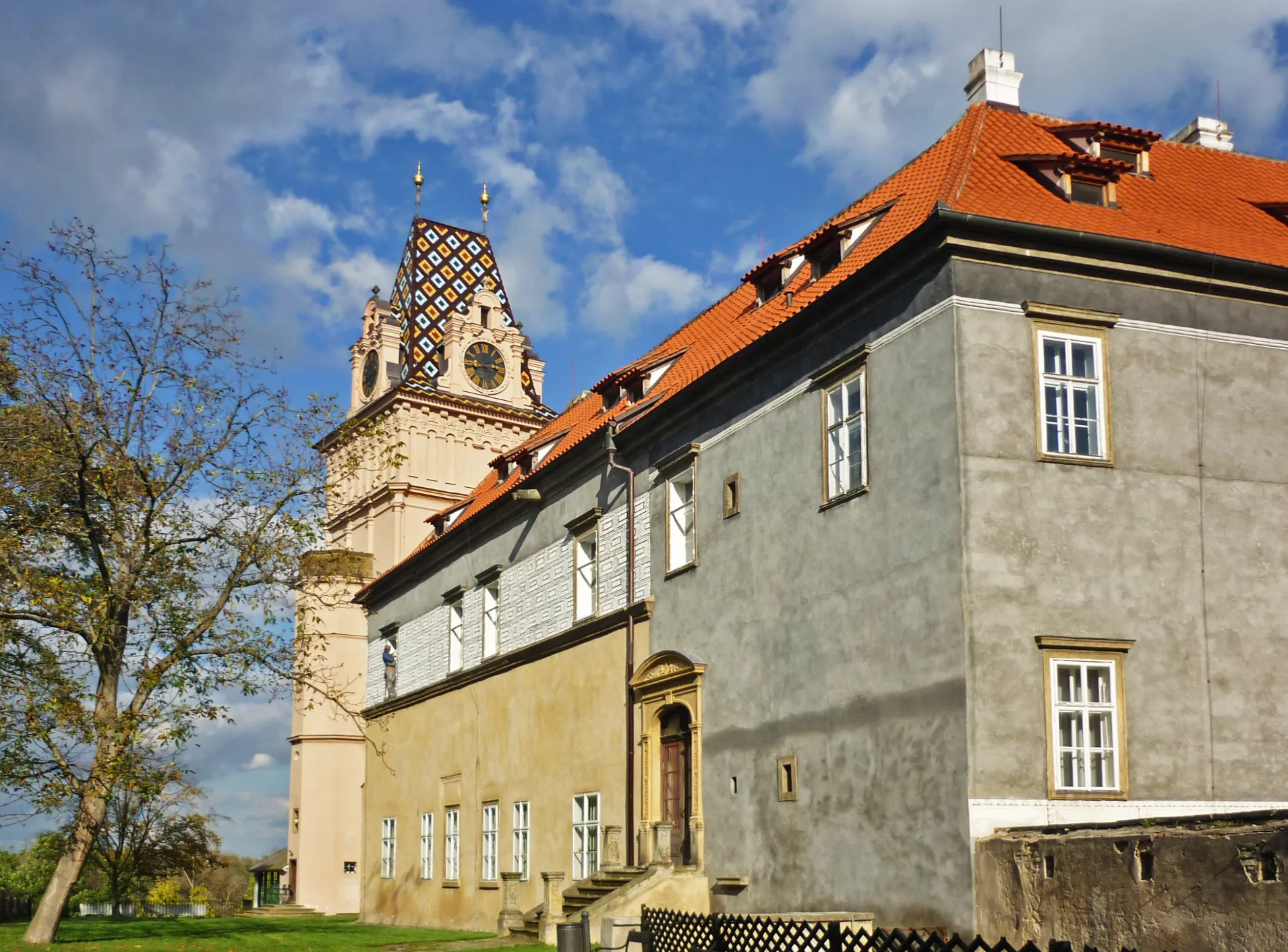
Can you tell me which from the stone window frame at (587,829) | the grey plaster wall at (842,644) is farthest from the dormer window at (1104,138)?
the stone window frame at (587,829)

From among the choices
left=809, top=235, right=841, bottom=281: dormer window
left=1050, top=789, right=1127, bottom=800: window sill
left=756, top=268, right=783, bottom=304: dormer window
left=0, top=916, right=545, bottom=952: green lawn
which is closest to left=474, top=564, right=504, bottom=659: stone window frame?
left=0, top=916, right=545, bottom=952: green lawn

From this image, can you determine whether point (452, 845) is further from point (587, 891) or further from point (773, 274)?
point (773, 274)

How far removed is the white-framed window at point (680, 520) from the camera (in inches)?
918

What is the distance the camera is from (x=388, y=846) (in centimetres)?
3841

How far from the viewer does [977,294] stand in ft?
54.9

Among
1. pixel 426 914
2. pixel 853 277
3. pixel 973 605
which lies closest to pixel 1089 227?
pixel 853 277

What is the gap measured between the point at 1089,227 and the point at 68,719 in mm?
17729

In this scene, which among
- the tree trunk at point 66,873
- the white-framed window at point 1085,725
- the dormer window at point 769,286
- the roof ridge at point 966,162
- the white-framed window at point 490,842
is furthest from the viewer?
the white-framed window at point 490,842

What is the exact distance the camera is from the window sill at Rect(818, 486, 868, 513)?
18172mm

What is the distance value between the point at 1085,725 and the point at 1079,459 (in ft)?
10.2

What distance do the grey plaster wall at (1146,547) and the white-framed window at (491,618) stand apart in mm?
17473

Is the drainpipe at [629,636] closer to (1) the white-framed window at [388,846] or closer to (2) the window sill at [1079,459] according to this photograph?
(2) the window sill at [1079,459]

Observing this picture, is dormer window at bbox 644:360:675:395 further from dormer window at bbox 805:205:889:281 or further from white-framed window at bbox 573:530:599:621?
dormer window at bbox 805:205:889:281

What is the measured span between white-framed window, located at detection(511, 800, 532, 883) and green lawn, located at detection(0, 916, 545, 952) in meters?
1.83
